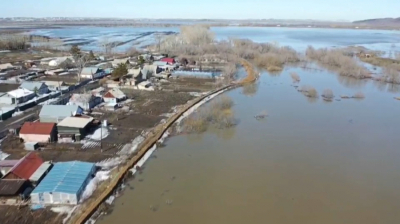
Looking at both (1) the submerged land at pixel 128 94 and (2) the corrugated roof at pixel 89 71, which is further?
(2) the corrugated roof at pixel 89 71

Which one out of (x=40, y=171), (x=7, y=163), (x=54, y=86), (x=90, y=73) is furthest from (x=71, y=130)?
(x=90, y=73)

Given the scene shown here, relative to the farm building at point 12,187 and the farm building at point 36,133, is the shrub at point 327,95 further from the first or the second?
the farm building at point 12,187

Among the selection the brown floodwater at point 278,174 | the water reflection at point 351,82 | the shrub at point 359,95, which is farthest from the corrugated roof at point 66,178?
the water reflection at point 351,82

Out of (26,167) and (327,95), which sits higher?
(327,95)

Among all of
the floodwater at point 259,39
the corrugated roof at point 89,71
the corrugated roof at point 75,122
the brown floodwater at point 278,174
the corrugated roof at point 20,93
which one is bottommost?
the brown floodwater at point 278,174

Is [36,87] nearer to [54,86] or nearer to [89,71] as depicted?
[54,86]

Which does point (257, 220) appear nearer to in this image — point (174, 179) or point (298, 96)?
point (174, 179)

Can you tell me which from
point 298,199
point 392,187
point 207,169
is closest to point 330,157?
point 392,187
